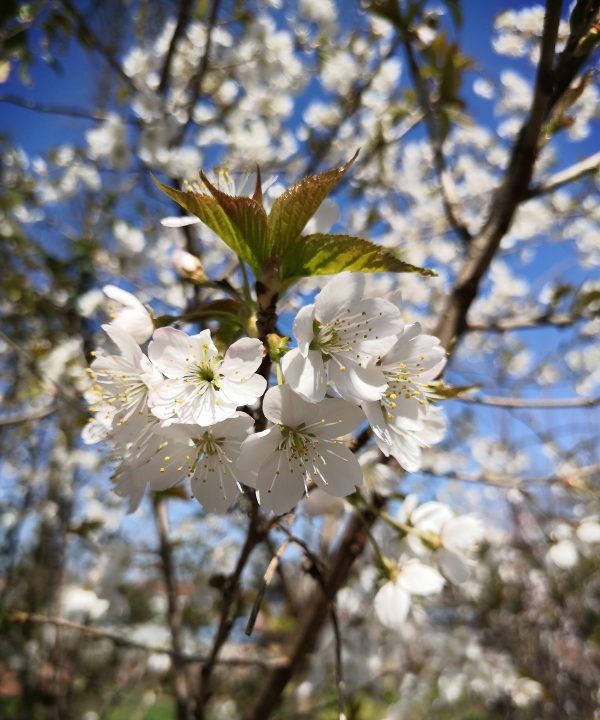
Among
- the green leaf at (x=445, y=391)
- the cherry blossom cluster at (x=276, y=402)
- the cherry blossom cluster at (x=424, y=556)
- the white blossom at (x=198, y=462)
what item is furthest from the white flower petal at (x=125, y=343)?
the cherry blossom cluster at (x=424, y=556)

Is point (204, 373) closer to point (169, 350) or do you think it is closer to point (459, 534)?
point (169, 350)

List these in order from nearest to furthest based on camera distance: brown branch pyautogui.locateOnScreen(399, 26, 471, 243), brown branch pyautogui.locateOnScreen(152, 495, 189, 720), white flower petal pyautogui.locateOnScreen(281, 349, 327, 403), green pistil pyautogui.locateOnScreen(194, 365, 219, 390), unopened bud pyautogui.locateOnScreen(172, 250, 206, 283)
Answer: white flower petal pyautogui.locateOnScreen(281, 349, 327, 403), green pistil pyautogui.locateOnScreen(194, 365, 219, 390), unopened bud pyautogui.locateOnScreen(172, 250, 206, 283), brown branch pyautogui.locateOnScreen(399, 26, 471, 243), brown branch pyautogui.locateOnScreen(152, 495, 189, 720)

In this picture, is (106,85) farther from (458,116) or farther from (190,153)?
(458,116)

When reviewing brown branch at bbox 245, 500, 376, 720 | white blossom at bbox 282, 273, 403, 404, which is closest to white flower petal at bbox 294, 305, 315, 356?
white blossom at bbox 282, 273, 403, 404

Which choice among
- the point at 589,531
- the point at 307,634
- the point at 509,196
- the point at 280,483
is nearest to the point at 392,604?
the point at 307,634

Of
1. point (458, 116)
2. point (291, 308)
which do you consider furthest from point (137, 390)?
point (458, 116)

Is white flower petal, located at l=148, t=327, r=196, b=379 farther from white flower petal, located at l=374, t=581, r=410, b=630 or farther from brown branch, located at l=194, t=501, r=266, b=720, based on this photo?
white flower petal, located at l=374, t=581, r=410, b=630
